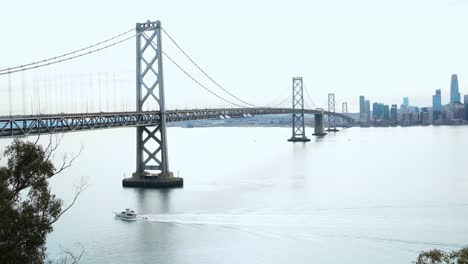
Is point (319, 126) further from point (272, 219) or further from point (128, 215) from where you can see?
point (128, 215)

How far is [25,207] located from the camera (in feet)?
26.5

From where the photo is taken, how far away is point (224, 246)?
16.1 metres

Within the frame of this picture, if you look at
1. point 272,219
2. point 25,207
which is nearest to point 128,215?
point 272,219

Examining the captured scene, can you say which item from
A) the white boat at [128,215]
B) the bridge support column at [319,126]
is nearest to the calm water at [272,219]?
the white boat at [128,215]

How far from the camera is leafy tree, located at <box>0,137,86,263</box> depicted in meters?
7.54

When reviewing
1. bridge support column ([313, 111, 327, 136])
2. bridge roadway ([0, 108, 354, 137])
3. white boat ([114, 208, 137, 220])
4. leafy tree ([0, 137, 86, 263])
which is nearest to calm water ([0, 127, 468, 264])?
white boat ([114, 208, 137, 220])

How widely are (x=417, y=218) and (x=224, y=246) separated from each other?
6.99 metres

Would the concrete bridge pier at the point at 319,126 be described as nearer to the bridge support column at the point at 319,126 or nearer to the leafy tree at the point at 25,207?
the bridge support column at the point at 319,126

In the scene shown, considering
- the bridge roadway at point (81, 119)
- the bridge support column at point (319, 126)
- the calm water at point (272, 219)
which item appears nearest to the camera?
the calm water at point (272, 219)

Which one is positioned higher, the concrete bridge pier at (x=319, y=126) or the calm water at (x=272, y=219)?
the concrete bridge pier at (x=319, y=126)

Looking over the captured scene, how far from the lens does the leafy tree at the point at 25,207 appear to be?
7539mm

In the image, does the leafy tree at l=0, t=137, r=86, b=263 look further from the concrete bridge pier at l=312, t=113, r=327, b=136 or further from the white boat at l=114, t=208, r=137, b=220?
the concrete bridge pier at l=312, t=113, r=327, b=136

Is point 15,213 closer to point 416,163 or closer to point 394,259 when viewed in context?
point 394,259

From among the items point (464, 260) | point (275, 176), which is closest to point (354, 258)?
point (464, 260)
